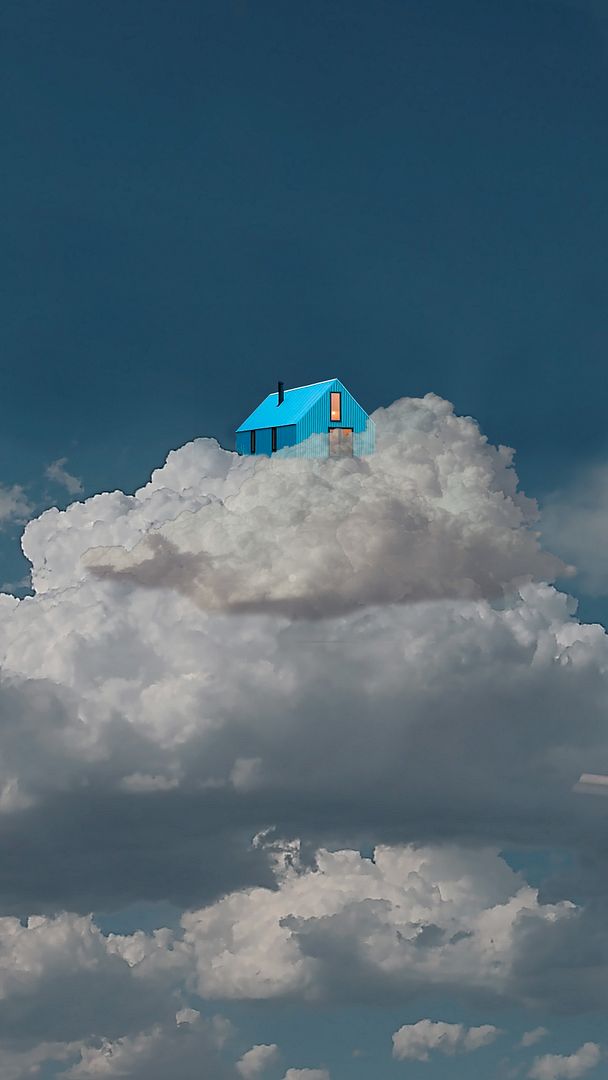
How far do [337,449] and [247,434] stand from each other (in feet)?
3.90

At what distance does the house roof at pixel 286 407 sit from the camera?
1027cm

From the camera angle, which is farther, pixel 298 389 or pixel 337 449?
pixel 298 389

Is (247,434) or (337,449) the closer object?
(337,449)

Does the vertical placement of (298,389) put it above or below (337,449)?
above

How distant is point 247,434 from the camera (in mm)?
10781

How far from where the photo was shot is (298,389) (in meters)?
10.6

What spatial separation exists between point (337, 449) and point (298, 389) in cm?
97

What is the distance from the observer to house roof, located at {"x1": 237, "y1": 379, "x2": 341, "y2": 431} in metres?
10.3

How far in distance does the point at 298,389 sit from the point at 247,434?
67cm

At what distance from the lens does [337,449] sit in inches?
393

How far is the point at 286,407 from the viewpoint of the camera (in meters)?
10.6
